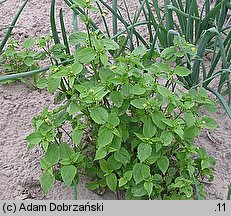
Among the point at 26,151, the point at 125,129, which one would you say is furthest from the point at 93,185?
the point at 26,151

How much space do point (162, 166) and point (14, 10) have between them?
131 cm

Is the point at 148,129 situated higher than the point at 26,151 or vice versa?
the point at 148,129

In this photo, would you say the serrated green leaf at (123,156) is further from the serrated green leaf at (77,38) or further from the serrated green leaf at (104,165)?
the serrated green leaf at (77,38)

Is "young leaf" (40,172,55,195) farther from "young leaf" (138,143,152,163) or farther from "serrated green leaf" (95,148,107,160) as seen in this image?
"young leaf" (138,143,152,163)

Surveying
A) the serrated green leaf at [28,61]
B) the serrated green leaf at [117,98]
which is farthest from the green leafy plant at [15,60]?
the serrated green leaf at [117,98]

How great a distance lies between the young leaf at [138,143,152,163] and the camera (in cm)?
149

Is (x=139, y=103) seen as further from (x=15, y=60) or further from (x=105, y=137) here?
(x=15, y=60)

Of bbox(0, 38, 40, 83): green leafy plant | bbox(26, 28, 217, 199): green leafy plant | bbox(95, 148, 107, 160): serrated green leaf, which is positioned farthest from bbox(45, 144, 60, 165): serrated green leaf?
bbox(0, 38, 40, 83): green leafy plant

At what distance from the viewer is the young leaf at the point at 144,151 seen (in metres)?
1.49

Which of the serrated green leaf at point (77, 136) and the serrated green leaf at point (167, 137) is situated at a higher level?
the serrated green leaf at point (77, 136)

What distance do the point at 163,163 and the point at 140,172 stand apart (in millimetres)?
75

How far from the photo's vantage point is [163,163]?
1543 mm
